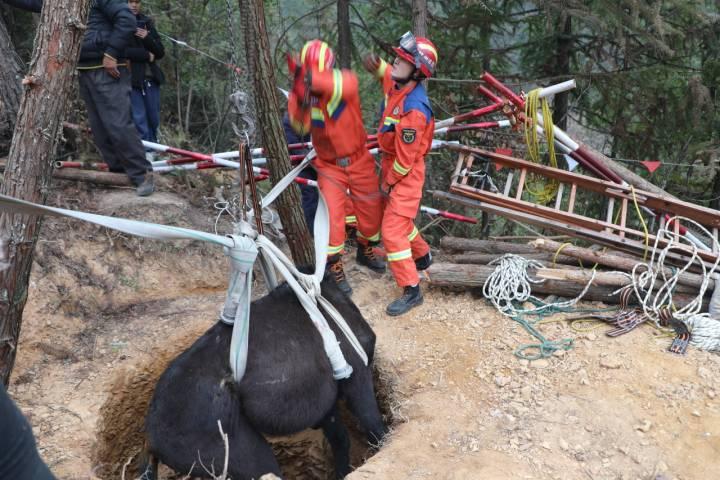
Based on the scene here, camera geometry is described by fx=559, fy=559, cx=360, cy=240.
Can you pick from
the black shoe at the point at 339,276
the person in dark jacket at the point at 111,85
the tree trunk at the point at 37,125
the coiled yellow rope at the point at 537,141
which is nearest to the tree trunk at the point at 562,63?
the coiled yellow rope at the point at 537,141

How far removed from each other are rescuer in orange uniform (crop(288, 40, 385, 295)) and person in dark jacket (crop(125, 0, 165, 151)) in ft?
8.05

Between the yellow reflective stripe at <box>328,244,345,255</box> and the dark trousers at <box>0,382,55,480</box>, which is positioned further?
the yellow reflective stripe at <box>328,244,345,255</box>

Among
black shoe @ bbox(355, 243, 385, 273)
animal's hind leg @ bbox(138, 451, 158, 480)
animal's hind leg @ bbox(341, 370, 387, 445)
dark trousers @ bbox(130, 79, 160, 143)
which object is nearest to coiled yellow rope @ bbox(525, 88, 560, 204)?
black shoe @ bbox(355, 243, 385, 273)

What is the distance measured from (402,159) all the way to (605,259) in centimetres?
194

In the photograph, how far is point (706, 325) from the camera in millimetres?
4098

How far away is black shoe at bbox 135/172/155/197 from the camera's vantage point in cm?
563

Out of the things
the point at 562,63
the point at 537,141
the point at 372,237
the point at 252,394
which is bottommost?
the point at 252,394

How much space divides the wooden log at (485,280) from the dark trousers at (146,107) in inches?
139

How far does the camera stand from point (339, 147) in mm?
4504

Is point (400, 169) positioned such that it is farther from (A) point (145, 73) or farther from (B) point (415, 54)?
(A) point (145, 73)

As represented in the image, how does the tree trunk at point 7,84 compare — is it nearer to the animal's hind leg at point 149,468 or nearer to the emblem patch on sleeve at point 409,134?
the emblem patch on sleeve at point 409,134

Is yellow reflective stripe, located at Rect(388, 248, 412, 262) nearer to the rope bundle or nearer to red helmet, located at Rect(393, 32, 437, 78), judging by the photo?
red helmet, located at Rect(393, 32, 437, 78)

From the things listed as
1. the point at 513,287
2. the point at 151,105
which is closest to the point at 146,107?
the point at 151,105

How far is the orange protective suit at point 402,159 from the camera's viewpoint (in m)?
4.29
